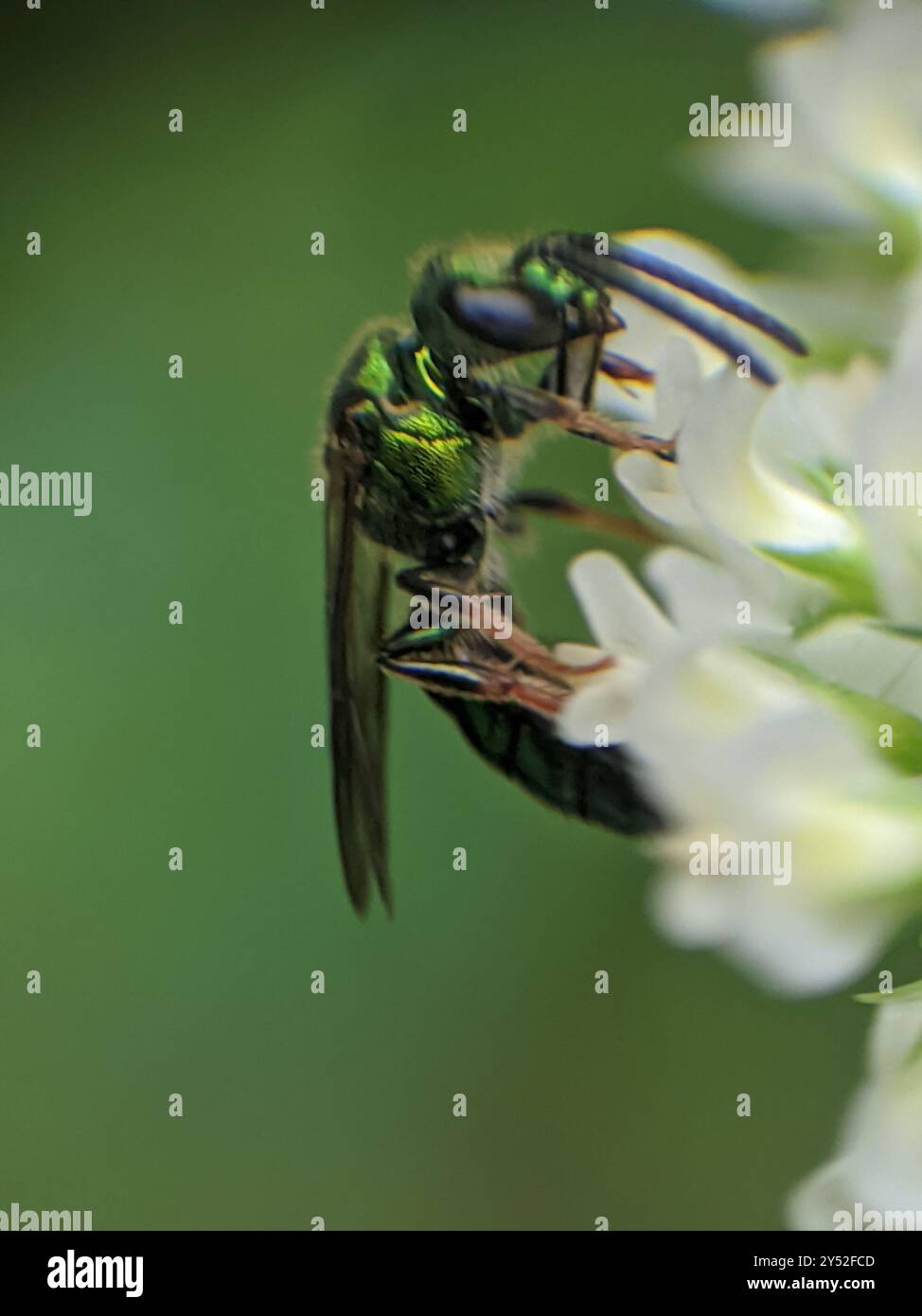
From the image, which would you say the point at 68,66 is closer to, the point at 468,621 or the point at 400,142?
the point at 400,142

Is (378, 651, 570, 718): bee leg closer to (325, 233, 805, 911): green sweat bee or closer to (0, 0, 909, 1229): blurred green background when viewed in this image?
(325, 233, 805, 911): green sweat bee

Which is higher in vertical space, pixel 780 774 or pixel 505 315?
pixel 505 315

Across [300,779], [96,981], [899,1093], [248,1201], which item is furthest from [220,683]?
[899,1093]

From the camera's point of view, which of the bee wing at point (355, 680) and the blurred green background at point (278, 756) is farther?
the blurred green background at point (278, 756)

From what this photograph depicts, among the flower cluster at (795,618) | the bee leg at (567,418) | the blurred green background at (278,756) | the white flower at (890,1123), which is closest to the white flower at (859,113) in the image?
the flower cluster at (795,618)

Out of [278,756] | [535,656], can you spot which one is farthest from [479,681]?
[278,756]

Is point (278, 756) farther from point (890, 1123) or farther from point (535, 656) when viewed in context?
point (890, 1123)

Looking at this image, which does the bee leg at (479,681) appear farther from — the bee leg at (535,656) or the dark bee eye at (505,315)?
the dark bee eye at (505,315)
